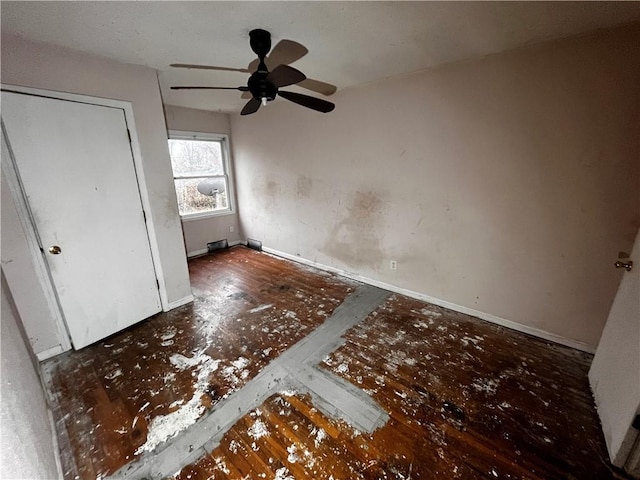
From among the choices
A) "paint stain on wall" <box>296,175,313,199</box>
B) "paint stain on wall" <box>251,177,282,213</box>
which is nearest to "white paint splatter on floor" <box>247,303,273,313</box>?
"paint stain on wall" <box>296,175,313,199</box>

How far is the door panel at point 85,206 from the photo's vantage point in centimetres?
184

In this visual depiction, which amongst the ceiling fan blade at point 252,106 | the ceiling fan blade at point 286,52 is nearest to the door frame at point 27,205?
the ceiling fan blade at point 252,106

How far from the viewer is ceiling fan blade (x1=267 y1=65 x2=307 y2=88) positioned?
152cm

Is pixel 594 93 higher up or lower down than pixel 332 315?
higher up

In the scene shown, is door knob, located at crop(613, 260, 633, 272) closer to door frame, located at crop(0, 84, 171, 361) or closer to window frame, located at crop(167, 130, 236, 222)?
door frame, located at crop(0, 84, 171, 361)

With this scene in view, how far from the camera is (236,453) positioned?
1.37m

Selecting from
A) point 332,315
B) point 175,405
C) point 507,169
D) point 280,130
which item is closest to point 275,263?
point 332,315

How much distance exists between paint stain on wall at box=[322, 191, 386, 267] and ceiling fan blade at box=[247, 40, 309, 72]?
65.2 inches

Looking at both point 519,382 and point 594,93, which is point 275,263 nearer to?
Result: point 519,382

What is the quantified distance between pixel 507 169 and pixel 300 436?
2492mm

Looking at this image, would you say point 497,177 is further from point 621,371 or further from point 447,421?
point 447,421

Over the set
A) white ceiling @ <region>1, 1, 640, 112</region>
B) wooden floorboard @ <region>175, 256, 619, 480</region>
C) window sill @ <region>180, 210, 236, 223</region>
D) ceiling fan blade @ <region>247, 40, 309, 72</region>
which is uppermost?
white ceiling @ <region>1, 1, 640, 112</region>

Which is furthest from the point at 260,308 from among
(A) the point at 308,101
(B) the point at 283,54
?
(B) the point at 283,54

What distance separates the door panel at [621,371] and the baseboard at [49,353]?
3706mm
